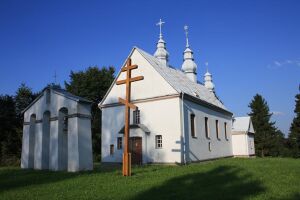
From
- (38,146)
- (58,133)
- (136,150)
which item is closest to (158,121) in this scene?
(136,150)

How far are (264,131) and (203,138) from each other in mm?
24741

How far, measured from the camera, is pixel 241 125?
1533 inches

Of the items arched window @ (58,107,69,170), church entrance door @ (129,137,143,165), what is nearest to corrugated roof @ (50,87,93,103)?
arched window @ (58,107,69,170)

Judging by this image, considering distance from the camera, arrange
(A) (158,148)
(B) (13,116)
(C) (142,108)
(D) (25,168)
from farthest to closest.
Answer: (B) (13,116)
(C) (142,108)
(A) (158,148)
(D) (25,168)

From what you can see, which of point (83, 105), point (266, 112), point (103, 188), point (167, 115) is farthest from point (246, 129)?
point (103, 188)

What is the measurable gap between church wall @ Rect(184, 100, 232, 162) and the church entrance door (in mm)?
3561

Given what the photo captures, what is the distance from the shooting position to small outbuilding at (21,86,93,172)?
53.5ft

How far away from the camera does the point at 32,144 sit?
19.4 metres

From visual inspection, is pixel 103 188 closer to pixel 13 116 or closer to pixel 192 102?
pixel 192 102

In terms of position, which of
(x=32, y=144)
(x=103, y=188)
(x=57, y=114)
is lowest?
(x=103, y=188)

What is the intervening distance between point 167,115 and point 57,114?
8525mm

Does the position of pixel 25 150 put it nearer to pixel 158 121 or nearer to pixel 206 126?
pixel 158 121

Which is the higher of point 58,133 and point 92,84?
point 92,84

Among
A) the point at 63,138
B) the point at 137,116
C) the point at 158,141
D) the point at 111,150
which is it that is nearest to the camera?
the point at 63,138
